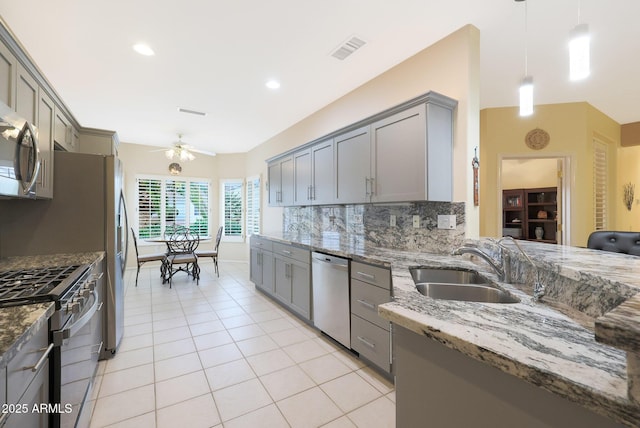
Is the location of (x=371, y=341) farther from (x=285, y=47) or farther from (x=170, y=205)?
(x=170, y=205)

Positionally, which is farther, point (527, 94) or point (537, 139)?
point (537, 139)

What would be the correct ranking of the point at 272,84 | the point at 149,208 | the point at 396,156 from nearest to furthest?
the point at 396,156
the point at 272,84
the point at 149,208

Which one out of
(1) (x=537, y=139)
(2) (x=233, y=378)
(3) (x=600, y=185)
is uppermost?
(1) (x=537, y=139)

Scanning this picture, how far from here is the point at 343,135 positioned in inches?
118

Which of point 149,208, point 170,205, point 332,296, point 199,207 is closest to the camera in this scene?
point 332,296

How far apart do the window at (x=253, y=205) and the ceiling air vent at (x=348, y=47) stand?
393 cm

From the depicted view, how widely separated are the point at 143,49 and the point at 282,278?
9.14ft

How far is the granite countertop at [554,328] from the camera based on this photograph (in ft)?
1.85

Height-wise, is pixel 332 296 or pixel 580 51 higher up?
pixel 580 51

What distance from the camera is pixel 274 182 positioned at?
4660 mm

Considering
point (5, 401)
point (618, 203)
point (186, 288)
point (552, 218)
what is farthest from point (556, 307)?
point (552, 218)

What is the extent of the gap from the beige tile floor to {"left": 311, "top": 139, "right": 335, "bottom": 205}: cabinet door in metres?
1.49

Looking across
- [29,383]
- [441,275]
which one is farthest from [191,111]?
[441,275]

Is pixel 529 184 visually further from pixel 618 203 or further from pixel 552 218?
pixel 618 203
